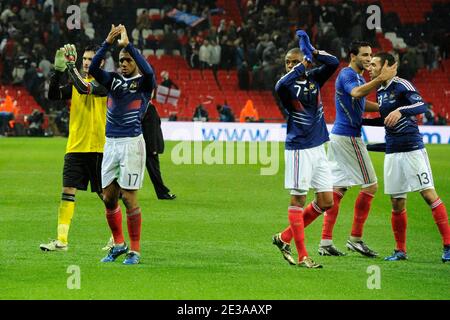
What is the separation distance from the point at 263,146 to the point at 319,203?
18527 mm

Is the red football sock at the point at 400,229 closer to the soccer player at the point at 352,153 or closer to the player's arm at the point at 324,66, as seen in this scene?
the soccer player at the point at 352,153

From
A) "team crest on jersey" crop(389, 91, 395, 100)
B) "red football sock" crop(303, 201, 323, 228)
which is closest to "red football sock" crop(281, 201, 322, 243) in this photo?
"red football sock" crop(303, 201, 323, 228)

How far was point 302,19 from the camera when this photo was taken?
36281mm

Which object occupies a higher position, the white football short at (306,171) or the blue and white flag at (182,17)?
the blue and white flag at (182,17)

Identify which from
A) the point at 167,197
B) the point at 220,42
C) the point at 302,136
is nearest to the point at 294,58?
the point at 302,136

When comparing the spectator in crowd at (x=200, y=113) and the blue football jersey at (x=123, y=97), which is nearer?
the blue football jersey at (x=123, y=97)

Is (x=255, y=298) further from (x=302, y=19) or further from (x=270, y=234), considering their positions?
(x=302, y=19)

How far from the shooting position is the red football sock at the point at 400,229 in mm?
10580

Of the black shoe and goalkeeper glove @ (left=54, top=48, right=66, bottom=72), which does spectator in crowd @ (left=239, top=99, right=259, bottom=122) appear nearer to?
the black shoe

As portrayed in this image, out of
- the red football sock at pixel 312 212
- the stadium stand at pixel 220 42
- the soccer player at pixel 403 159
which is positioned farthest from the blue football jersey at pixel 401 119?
the stadium stand at pixel 220 42

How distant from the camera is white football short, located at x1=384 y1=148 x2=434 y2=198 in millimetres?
10531

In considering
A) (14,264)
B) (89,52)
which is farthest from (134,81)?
(14,264)

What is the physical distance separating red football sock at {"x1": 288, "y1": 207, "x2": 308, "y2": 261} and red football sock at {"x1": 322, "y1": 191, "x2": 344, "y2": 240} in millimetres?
1037

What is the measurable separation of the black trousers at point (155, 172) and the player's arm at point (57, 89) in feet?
16.0
